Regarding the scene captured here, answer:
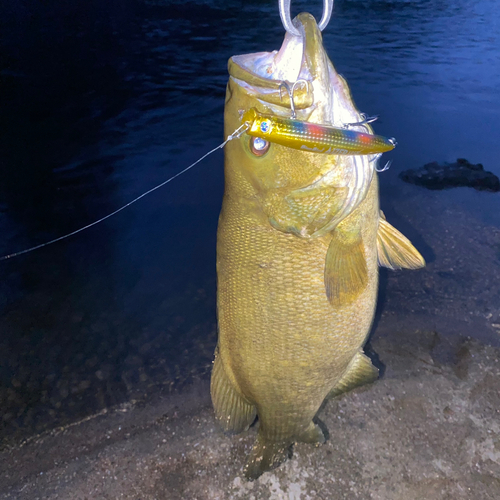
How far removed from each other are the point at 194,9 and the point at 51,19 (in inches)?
234

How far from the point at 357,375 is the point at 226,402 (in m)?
0.84

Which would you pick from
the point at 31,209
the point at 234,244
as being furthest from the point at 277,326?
the point at 31,209

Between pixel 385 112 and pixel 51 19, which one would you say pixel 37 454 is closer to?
pixel 385 112

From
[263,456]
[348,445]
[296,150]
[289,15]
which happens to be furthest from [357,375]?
[289,15]

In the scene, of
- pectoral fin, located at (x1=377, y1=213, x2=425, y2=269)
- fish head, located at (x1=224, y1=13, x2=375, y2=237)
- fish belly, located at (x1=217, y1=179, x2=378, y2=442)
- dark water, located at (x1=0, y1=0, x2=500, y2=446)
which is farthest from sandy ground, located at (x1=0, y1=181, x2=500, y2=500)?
fish head, located at (x1=224, y1=13, x2=375, y2=237)

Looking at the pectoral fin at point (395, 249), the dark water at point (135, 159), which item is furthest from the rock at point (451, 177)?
the pectoral fin at point (395, 249)

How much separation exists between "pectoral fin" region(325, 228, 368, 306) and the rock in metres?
3.89

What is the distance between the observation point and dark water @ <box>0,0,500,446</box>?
328 cm

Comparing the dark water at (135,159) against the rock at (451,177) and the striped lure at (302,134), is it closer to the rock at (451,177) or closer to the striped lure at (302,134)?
the rock at (451,177)

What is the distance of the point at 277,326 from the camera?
6.19ft

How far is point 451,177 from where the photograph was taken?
5309mm

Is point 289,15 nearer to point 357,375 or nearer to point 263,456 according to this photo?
point 357,375

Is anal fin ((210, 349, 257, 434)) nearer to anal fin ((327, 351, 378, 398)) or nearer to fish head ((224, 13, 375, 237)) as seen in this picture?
anal fin ((327, 351, 378, 398))

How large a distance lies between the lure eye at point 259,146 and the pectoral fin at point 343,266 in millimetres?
526
